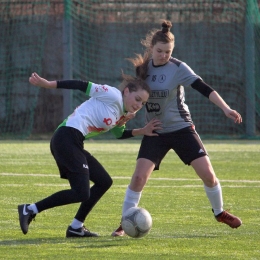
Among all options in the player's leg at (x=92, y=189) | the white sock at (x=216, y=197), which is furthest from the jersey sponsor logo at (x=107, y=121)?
the white sock at (x=216, y=197)

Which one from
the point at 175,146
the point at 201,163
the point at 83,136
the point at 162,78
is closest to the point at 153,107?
the point at 162,78

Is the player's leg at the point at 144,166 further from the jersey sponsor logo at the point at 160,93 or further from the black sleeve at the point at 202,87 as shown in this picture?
the black sleeve at the point at 202,87

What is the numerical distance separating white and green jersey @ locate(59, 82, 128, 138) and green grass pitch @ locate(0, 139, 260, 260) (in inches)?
34.1

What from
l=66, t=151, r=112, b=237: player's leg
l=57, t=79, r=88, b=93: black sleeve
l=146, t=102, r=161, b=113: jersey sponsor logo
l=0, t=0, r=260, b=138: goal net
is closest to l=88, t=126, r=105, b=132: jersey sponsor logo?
l=66, t=151, r=112, b=237: player's leg

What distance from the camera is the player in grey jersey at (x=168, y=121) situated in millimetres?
6738

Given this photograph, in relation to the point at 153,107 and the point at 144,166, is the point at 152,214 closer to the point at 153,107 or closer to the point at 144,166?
the point at 144,166

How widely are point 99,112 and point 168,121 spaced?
0.72 metres

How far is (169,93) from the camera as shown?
683cm

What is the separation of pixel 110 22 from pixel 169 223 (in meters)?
12.8

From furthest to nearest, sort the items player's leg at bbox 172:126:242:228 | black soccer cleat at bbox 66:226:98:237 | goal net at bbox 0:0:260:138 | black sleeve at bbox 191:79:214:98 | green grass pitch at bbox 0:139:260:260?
goal net at bbox 0:0:260:138
player's leg at bbox 172:126:242:228
black sleeve at bbox 191:79:214:98
black soccer cleat at bbox 66:226:98:237
green grass pitch at bbox 0:139:260:260

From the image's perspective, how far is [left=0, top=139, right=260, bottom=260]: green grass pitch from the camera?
19.0 feet

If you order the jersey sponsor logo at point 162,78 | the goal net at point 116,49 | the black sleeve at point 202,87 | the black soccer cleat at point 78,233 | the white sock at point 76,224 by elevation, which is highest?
the jersey sponsor logo at point 162,78

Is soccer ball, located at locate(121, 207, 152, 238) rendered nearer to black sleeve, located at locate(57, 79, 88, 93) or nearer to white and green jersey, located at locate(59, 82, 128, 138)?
white and green jersey, located at locate(59, 82, 128, 138)

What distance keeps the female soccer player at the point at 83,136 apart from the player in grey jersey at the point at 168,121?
0.29 meters
